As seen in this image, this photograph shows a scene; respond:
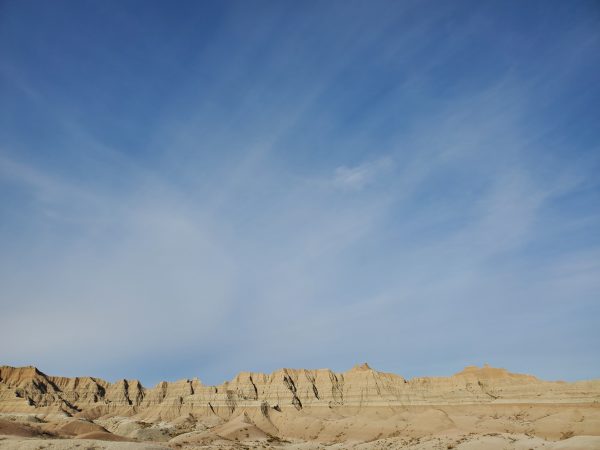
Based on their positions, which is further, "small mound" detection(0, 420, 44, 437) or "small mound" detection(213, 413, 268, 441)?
"small mound" detection(213, 413, 268, 441)

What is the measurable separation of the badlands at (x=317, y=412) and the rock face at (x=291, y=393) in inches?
15.3

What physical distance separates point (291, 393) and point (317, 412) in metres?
15.4

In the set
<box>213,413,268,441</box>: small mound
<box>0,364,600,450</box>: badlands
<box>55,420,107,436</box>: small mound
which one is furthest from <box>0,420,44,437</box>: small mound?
<box>213,413,268,441</box>: small mound

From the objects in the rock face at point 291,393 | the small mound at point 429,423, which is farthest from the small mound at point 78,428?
the small mound at point 429,423

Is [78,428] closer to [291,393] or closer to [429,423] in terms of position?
[291,393]

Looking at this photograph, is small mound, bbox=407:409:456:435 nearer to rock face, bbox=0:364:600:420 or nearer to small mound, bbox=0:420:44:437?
rock face, bbox=0:364:600:420

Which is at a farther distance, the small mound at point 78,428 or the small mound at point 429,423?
the small mound at point 78,428

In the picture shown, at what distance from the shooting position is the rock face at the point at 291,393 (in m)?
130

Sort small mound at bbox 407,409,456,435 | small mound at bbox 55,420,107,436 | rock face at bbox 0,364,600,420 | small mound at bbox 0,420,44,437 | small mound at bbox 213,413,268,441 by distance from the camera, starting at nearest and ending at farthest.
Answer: small mound at bbox 0,420,44,437
small mound at bbox 407,409,456,435
small mound at bbox 55,420,107,436
small mound at bbox 213,413,268,441
rock face at bbox 0,364,600,420

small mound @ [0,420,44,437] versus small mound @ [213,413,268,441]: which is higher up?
small mound @ [213,413,268,441]

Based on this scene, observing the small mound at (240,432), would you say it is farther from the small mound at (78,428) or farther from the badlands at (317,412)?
the small mound at (78,428)

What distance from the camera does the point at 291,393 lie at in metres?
165

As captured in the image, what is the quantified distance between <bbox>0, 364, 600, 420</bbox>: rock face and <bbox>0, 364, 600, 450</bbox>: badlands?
15.3 inches

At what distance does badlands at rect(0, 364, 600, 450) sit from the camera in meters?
90.2
